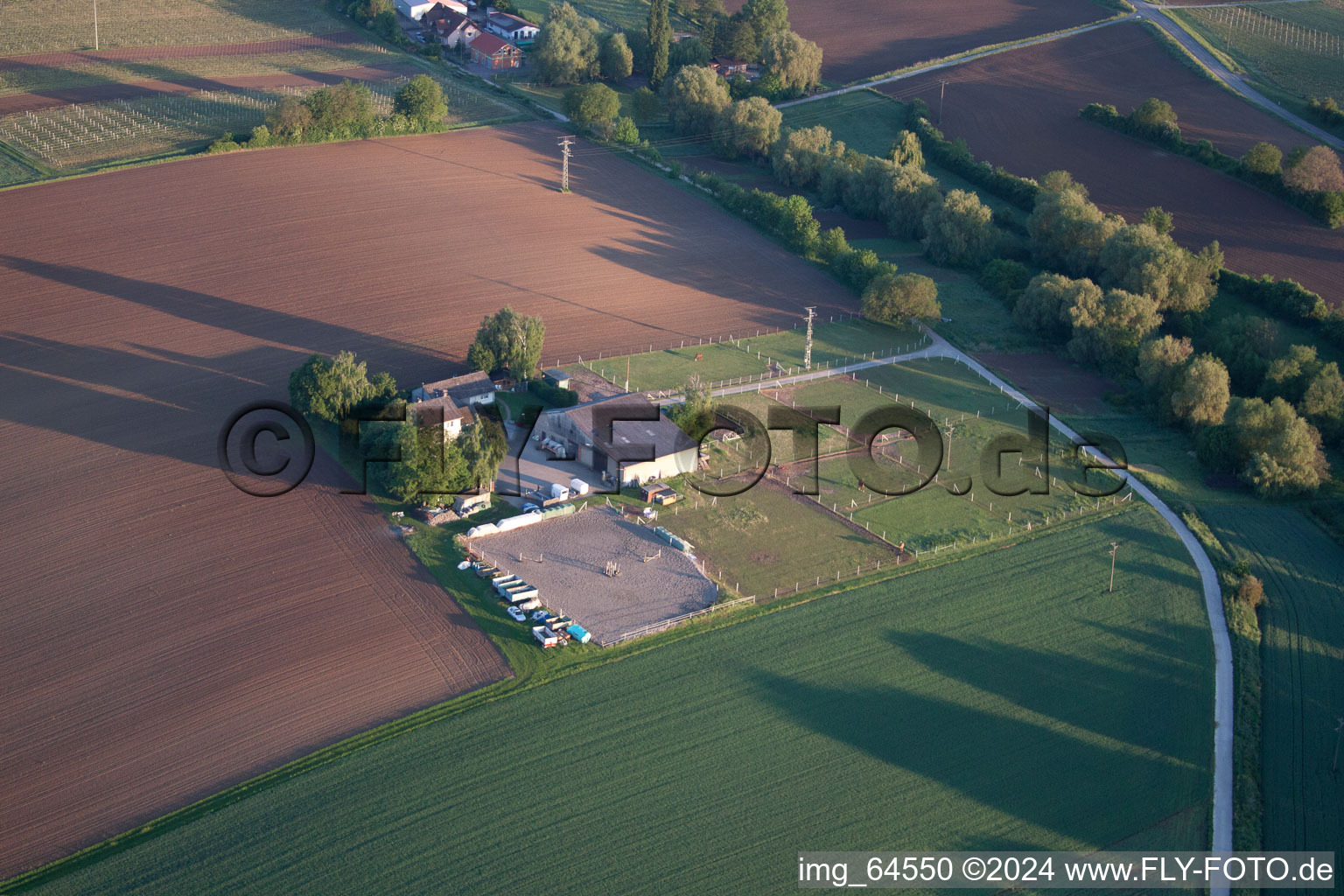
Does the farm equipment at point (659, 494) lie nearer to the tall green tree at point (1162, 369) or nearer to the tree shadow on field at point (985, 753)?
the tree shadow on field at point (985, 753)

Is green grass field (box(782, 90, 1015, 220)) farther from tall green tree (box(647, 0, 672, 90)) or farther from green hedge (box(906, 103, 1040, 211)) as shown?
tall green tree (box(647, 0, 672, 90))

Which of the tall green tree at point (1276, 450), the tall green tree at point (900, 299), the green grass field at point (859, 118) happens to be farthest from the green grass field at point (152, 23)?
the tall green tree at point (1276, 450)

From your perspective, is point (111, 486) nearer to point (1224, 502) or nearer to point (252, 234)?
point (252, 234)

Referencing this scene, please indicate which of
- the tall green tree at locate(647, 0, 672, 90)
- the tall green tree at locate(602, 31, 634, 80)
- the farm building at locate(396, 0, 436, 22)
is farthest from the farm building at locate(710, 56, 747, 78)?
the farm building at locate(396, 0, 436, 22)

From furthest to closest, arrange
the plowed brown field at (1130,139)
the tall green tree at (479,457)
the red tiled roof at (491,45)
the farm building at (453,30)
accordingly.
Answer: the farm building at (453,30) → the red tiled roof at (491,45) → the plowed brown field at (1130,139) → the tall green tree at (479,457)

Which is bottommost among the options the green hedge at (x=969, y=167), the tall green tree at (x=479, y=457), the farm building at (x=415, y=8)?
the tall green tree at (x=479, y=457)

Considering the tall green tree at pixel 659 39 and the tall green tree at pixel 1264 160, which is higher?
the tall green tree at pixel 659 39

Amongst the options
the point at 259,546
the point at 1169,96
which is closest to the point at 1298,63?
the point at 1169,96
